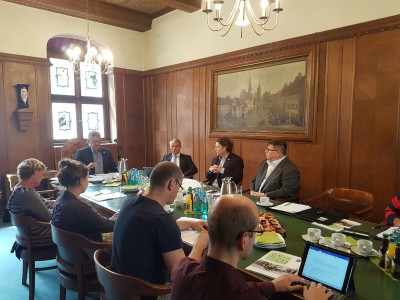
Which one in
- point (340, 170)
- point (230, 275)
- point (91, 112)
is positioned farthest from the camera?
point (91, 112)

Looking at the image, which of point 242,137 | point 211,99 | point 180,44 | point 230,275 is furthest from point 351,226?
point 180,44

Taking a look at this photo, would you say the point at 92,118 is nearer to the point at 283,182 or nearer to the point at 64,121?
the point at 64,121

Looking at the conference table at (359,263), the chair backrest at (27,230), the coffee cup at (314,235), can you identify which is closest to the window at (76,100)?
the chair backrest at (27,230)

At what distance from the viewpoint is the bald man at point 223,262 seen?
104 centimetres

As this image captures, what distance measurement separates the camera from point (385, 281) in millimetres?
1386

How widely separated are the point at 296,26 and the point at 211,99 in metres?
1.84

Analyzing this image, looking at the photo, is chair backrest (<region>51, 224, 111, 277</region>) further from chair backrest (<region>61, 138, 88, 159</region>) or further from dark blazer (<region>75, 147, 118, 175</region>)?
chair backrest (<region>61, 138, 88, 159</region>)

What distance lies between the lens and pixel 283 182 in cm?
329

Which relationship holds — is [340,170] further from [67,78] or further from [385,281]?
[67,78]

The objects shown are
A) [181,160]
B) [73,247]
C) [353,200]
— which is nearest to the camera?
[73,247]

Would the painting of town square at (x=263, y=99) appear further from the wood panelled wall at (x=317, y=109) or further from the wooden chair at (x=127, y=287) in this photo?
the wooden chair at (x=127, y=287)

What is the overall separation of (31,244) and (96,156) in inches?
87.8

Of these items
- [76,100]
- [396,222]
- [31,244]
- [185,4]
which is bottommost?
[31,244]

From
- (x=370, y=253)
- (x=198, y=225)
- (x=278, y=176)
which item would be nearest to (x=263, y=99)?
(x=278, y=176)
